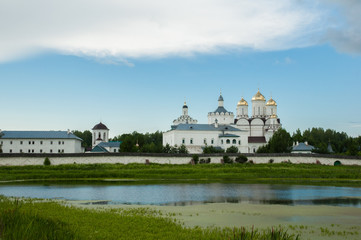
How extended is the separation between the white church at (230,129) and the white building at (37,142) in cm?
1629

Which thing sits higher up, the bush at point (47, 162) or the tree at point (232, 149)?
the tree at point (232, 149)

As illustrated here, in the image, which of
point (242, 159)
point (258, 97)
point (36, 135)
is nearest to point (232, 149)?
point (242, 159)

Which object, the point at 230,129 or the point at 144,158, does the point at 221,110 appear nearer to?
the point at 230,129

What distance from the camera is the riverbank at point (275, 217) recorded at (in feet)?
39.8

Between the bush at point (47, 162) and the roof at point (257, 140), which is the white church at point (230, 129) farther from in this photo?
the bush at point (47, 162)

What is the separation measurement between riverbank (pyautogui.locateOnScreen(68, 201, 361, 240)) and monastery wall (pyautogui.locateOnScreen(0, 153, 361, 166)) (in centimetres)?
2665

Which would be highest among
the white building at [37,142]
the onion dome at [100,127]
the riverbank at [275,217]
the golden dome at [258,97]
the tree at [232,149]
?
the golden dome at [258,97]

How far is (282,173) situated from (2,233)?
34544 millimetres

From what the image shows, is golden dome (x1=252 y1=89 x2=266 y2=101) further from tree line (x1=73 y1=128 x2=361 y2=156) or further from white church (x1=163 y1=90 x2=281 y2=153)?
tree line (x1=73 y1=128 x2=361 y2=156)

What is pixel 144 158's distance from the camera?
4553 cm

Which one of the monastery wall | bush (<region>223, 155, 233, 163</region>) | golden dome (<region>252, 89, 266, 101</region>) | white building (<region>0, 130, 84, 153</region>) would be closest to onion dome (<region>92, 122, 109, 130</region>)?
white building (<region>0, 130, 84, 153</region>)

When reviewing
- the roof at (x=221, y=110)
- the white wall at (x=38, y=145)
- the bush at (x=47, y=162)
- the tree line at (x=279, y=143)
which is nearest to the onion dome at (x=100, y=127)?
the tree line at (x=279, y=143)

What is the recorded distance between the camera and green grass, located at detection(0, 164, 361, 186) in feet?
117

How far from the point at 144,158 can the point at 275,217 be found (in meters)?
31.8
